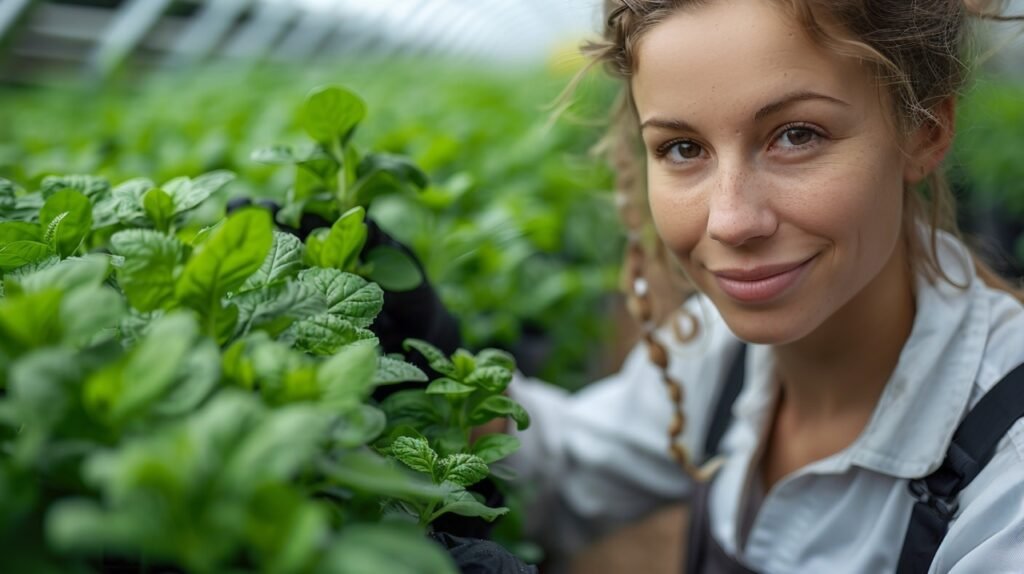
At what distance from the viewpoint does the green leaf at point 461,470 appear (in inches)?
30.7

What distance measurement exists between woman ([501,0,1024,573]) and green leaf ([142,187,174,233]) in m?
0.58

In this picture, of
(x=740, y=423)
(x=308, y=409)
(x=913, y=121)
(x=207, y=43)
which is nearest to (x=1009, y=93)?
(x=740, y=423)

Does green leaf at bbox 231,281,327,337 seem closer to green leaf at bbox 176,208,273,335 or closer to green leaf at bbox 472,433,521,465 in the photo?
green leaf at bbox 176,208,273,335

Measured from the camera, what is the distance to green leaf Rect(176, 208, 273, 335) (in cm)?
67

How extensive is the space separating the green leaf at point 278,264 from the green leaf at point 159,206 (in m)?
0.18

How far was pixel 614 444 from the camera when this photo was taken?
183 cm

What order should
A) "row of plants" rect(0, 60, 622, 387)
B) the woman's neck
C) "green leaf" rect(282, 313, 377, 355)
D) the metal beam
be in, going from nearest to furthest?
"green leaf" rect(282, 313, 377, 355)
the woman's neck
"row of plants" rect(0, 60, 622, 387)
the metal beam

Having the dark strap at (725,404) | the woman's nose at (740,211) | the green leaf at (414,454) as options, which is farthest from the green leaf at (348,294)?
the dark strap at (725,404)

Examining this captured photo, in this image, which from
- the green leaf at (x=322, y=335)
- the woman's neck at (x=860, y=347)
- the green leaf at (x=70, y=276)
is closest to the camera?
the green leaf at (x=70, y=276)

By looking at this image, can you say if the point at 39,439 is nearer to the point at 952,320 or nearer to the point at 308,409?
the point at 308,409

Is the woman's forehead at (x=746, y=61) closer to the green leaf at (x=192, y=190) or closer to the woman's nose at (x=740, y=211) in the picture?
the woman's nose at (x=740, y=211)

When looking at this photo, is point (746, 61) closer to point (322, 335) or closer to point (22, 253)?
point (322, 335)

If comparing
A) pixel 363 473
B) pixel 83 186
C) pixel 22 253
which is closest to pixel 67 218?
pixel 22 253

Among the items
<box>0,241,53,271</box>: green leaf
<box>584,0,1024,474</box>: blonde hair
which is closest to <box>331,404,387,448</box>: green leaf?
<box>0,241,53,271</box>: green leaf
